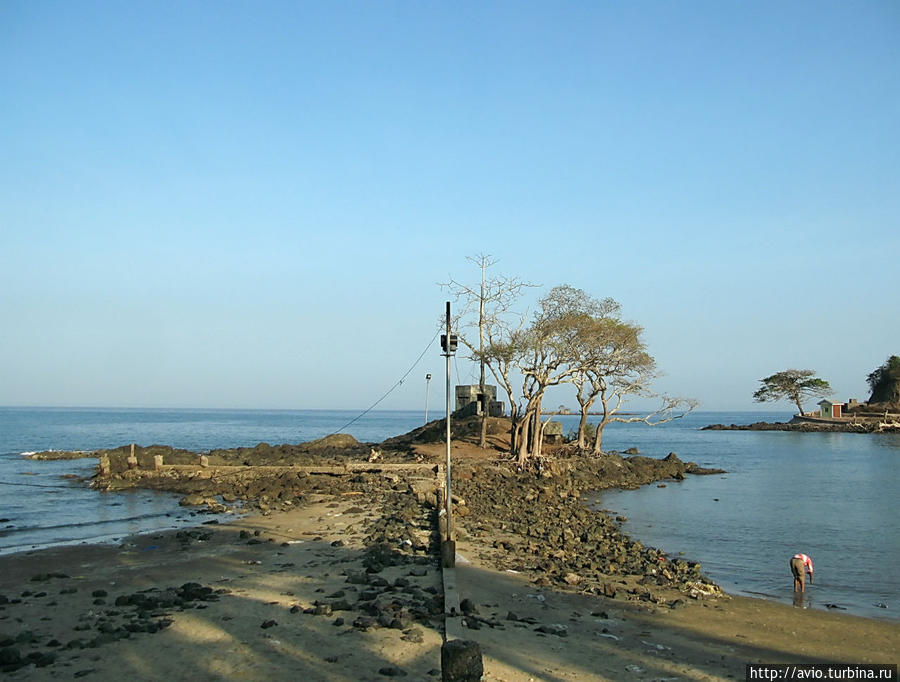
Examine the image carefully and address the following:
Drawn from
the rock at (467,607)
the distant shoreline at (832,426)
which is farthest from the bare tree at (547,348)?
the distant shoreline at (832,426)

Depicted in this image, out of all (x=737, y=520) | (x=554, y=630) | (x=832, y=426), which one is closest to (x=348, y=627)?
(x=554, y=630)

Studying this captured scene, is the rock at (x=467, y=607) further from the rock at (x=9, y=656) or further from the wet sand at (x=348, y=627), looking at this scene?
the rock at (x=9, y=656)

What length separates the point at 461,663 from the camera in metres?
5.70

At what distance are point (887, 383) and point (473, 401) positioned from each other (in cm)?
8622

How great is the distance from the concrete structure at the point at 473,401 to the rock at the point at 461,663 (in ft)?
128

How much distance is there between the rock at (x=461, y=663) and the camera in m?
5.70

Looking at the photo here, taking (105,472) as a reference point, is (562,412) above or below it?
above

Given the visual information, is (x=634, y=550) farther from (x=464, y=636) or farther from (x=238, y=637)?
(x=238, y=637)

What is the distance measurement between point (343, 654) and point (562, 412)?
3185cm

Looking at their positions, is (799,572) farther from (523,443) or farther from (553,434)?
(553,434)

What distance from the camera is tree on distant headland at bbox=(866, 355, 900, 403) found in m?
104

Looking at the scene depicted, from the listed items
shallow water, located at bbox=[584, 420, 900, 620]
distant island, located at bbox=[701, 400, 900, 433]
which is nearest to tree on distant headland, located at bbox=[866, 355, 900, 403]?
distant island, located at bbox=[701, 400, 900, 433]

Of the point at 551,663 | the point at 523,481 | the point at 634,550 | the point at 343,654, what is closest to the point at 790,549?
the point at 634,550

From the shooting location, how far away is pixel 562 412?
129 feet
